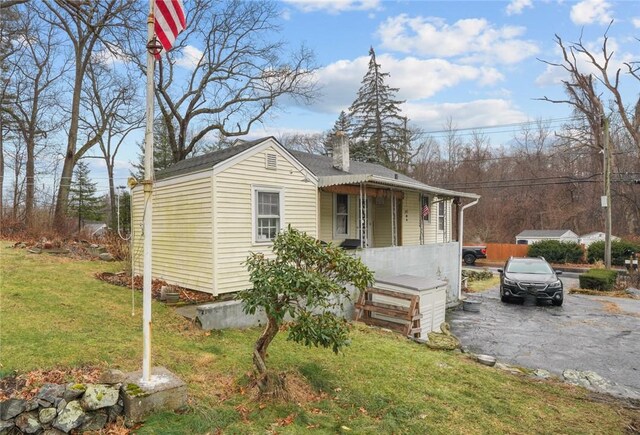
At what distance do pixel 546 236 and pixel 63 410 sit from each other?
34294mm

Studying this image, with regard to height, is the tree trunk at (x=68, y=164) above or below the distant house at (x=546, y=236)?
above

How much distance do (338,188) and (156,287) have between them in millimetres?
5195

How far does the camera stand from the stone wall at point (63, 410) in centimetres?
336

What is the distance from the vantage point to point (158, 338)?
579 cm

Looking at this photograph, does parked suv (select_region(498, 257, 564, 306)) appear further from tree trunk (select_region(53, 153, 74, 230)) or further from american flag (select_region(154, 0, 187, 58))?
Answer: tree trunk (select_region(53, 153, 74, 230))

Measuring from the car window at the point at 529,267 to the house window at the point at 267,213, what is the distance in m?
9.14

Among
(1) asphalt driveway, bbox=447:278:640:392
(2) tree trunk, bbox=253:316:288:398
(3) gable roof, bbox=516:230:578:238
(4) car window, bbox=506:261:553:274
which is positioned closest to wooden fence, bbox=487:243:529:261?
(3) gable roof, bbox=516:230:578:238

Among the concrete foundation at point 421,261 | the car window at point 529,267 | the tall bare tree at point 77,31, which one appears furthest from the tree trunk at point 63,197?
the car window at point 529,267

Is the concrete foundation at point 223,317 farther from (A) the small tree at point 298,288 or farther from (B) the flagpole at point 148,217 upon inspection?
(B) the flagpole at point 148,217

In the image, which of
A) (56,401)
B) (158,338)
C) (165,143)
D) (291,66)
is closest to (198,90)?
(291,66)

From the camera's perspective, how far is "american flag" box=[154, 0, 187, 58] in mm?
3836

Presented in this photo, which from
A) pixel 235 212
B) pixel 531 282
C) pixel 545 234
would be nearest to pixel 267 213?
pixel 235 212

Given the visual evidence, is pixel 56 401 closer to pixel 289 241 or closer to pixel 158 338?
pixel 158 338

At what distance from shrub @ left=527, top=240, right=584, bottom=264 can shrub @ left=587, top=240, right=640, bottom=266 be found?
2.49 ft
